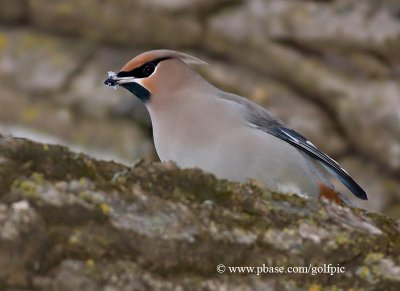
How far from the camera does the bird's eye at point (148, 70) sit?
4.42 metres

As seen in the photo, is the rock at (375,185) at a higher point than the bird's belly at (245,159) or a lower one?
higher

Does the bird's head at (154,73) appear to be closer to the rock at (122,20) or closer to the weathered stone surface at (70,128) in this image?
the weathered stone surface at (70,128)

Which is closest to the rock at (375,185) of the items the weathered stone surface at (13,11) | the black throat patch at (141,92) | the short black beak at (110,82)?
the weathered stone surface at (13,11)

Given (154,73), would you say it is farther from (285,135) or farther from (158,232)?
Result: (158,232)

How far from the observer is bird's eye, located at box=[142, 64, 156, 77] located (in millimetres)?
4418

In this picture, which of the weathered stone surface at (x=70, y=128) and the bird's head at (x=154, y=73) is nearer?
the bird's head at (x=154, y=73)

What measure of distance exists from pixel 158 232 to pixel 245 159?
1.88m

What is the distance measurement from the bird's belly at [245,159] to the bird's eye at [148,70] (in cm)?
42

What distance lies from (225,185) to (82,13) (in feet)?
23.8

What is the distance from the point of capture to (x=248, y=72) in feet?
29.0

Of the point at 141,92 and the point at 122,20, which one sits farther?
the point at 122,20

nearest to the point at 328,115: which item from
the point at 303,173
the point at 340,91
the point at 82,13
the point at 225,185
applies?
the point at 340,91

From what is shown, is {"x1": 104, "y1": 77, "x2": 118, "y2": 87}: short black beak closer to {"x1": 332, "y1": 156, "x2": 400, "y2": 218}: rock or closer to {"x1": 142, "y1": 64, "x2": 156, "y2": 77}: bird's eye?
{"x1": 142, "y1": 64, "x2": 156, "y2": 77}: bird's eye

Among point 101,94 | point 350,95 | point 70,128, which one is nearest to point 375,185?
point 350,95
